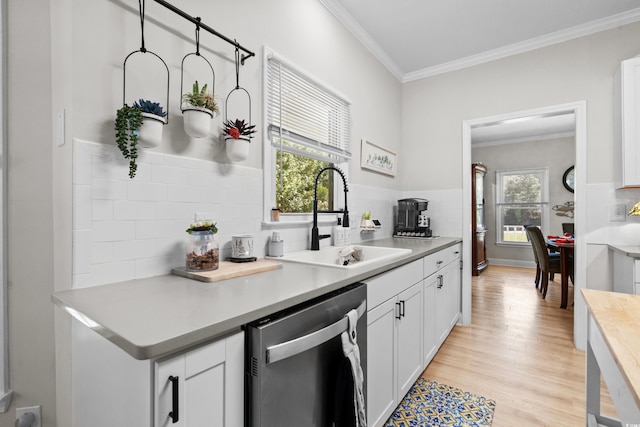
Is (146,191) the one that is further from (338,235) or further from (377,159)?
(377,159)

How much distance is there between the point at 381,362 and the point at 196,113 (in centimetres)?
141

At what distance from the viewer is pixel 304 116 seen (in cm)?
220

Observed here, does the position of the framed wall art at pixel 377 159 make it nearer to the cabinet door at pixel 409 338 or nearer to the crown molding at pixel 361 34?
the crown molding at pixel 361 34

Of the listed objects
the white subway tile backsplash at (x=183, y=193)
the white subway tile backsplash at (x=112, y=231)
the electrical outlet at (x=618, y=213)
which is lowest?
the white subway tile backsplash at (x=112, y=231)

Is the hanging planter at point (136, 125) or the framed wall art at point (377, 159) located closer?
the hanging planter at point (136, 125)

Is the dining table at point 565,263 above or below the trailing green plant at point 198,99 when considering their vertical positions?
below

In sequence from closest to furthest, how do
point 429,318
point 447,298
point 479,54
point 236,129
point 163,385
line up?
point 163,385
point 236,129
point 429,318
point 447,298
point 479,54

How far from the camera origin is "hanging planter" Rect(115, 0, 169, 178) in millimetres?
1106

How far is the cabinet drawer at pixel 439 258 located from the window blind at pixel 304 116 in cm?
103

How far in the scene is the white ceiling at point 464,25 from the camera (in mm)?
2455

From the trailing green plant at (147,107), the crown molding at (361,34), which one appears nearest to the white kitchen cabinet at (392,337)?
the trailing green plant at (147,107)

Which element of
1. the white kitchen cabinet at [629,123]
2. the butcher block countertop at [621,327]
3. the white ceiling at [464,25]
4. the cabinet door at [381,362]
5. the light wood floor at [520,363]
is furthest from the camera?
the white ceiling at [464,25]

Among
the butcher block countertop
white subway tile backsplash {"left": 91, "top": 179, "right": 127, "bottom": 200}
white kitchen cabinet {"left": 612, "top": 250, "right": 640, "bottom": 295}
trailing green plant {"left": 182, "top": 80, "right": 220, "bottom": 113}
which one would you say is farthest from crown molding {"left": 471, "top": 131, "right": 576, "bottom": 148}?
white subway tile backsplash {"left": 91, "top": 179, "right": 127, "bottom": 200}

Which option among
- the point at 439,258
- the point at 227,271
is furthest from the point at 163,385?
the point at 439,258
